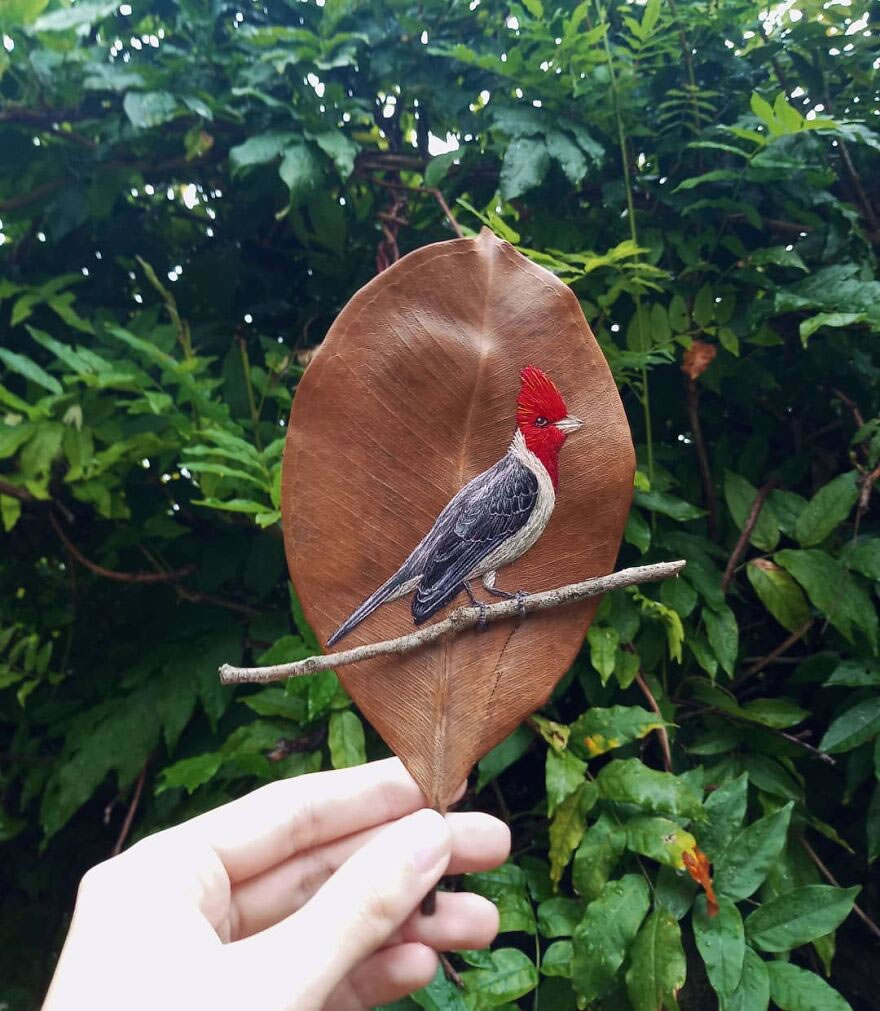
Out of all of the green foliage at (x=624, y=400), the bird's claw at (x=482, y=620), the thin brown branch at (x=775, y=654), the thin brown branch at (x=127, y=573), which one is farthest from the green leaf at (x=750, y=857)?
the thin brown branch at (x=127, y=573)

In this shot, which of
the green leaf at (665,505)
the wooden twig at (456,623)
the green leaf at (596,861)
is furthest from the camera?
the green leaf at (665,505)

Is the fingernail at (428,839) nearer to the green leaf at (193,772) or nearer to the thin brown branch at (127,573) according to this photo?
the green leaf at (193,772)

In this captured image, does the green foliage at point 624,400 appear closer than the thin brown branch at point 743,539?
Yes

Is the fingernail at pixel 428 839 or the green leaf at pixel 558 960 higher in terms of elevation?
the fingernail at pixel 428 839

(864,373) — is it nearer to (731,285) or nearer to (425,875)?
(731,285)

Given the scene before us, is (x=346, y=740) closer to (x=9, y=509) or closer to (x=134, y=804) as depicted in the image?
(x=134, y=804)

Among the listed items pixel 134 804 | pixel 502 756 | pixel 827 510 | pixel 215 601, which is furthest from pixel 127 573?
pixel 827 510

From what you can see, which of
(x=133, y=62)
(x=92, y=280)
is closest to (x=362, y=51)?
(x=133, y=62)
